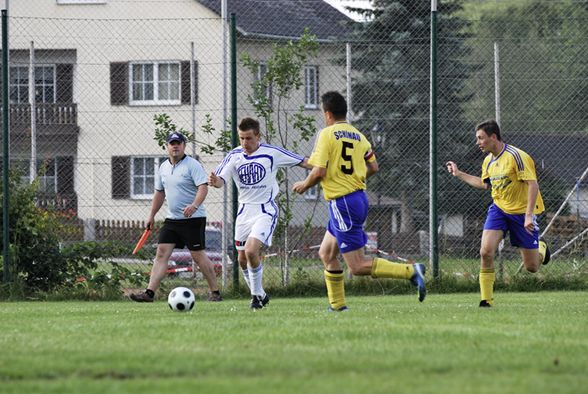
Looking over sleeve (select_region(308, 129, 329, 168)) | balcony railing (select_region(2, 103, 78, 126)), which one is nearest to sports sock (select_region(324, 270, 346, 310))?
sleeve (select_region(308, 129, 329, 168))

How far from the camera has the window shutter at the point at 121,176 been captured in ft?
52.0

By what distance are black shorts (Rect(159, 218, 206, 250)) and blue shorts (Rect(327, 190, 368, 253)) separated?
286cm

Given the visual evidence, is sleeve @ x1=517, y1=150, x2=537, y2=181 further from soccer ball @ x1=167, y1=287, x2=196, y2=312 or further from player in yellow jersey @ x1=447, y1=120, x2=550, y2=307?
soccer ball @ x1=167, y1=287, x2=196, y2=312

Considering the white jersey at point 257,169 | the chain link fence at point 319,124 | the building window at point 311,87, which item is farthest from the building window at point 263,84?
the white jersey at point 257,169

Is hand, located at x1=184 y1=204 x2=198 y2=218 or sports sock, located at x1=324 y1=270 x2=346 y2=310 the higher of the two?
hand, located at x1=184 y1=204 x2=198 y2=218

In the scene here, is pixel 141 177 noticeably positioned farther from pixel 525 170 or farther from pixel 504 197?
pixel 525 170

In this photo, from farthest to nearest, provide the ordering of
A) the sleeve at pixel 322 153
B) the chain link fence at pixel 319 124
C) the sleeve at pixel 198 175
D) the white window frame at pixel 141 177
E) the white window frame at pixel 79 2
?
the white window frame at pixel 79 2 → the white window frame at pixel 141 177 → the chain link fence at pixel 319 124 → the sleeve at pixel 198 175 → the sleeve at pixel 322 153

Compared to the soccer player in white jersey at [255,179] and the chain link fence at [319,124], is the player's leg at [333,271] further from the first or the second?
the chain link fence at [319,124]

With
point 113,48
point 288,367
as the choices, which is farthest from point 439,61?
point 288,367

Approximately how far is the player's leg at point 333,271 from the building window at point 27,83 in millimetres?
8154

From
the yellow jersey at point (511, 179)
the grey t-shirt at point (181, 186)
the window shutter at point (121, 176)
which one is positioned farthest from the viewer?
the window shutter at point (121, 176)

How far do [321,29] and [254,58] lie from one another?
40.8ft

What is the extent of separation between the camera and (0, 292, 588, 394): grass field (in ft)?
17.5

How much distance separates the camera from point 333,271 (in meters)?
10.1
